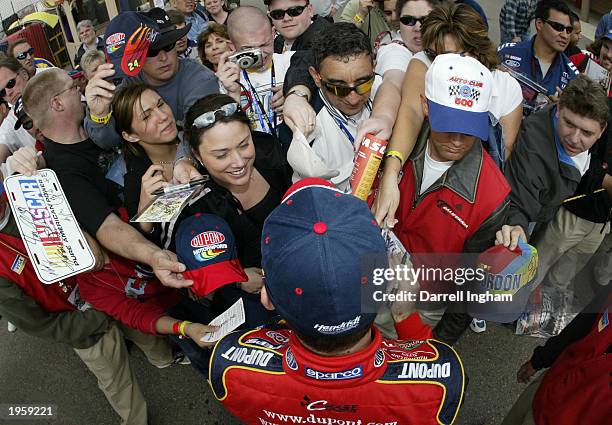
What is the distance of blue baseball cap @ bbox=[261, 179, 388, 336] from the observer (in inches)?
45.2

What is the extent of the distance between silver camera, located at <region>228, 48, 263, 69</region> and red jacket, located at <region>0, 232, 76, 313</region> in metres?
1.60

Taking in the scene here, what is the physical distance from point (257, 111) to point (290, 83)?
0.53 m

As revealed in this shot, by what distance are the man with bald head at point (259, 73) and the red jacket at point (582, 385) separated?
209cm

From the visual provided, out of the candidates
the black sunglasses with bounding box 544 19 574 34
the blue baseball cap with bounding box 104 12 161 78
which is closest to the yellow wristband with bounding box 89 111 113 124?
the blue baseball cap with bounding box 104 12 161 78

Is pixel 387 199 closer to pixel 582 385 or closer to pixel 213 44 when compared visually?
pixel 582 385

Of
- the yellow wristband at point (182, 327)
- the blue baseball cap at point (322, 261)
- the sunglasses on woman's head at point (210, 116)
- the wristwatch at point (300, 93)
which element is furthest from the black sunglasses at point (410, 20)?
the yellow wristband at point (182, 327)

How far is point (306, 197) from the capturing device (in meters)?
1.25

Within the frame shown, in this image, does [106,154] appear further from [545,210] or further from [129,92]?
[545,210]

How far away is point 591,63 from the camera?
355 cm

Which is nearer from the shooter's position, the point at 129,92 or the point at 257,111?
the point at 129,92

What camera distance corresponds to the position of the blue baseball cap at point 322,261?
115 cm

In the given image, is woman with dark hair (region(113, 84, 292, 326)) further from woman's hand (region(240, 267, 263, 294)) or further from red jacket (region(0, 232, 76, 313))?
red jacket (region(0, 232, 76, 313))

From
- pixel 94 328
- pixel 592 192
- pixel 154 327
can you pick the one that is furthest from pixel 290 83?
pixel 592 192

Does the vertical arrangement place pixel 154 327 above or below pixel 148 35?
below
